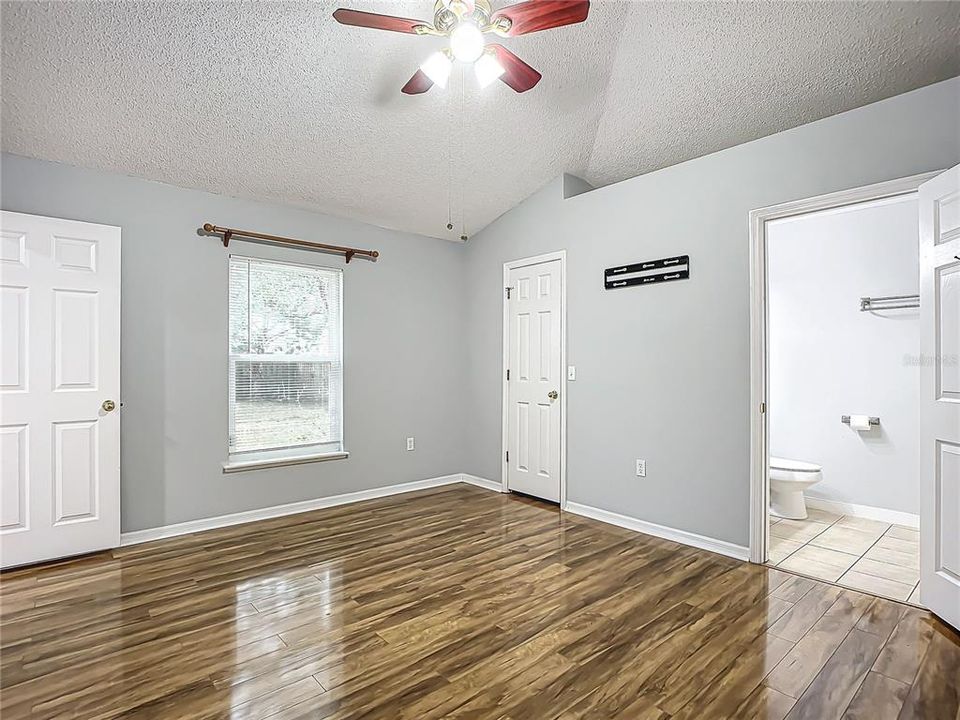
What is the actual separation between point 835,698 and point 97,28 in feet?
14.2

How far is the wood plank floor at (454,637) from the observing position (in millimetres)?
1989

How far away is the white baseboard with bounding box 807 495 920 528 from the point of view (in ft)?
13.7

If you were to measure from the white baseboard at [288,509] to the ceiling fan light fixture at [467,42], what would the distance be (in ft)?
11.8

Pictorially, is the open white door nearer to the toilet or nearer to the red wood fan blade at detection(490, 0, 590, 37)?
the toilet

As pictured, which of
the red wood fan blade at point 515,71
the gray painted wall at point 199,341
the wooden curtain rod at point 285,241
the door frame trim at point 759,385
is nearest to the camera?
the red wood fan blade at point 515,71

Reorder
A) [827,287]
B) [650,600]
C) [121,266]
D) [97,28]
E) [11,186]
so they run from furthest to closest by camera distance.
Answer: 1. [827,287]
2. [121,266]
3. [11,186]
4. [650,600]
5. [97,28]

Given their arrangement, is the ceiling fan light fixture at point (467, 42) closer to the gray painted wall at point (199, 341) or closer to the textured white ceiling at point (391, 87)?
the textured white ceiling at point (391, 87)

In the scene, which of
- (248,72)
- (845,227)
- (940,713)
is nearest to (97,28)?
(248,72)

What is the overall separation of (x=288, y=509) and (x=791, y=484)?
4.05 metres

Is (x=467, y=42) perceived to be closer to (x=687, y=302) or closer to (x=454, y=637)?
(x=687, y=302)

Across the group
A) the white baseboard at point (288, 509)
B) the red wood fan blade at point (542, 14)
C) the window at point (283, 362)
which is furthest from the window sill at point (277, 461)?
the red wood fan blade at point (542, 14)

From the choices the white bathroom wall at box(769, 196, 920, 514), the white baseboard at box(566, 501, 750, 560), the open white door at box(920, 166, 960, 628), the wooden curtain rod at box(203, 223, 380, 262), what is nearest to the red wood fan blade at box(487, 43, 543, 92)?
the open white door at box(920, 166, 960, 628)

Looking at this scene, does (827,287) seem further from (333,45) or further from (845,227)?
(333,45)

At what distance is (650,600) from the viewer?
2.83 meters
